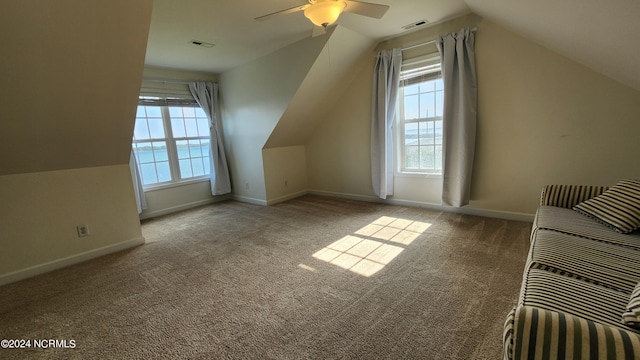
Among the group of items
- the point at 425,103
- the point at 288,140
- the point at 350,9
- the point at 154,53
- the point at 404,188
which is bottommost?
the point at 404,188

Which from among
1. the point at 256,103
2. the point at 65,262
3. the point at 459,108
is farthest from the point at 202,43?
the point at 459,108

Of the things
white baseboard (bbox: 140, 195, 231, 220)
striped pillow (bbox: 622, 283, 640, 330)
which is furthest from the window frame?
white baseboard (bbox: 140, 195, 231, 220)

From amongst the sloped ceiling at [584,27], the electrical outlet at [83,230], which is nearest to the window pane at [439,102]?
the sloped ceiling at [584,27]

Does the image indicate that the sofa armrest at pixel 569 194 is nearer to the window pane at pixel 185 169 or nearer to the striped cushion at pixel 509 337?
the striped cushion at pixel 509 337

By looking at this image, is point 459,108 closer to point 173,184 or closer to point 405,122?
point 405,122

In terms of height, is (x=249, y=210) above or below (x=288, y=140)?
below

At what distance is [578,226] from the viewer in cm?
187

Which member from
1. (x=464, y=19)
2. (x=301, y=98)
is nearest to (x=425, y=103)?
(x=464, y=19)

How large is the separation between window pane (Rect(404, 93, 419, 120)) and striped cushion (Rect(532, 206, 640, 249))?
2.11 m

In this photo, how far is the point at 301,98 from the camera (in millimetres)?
3998

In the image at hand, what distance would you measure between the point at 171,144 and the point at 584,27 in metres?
5.23

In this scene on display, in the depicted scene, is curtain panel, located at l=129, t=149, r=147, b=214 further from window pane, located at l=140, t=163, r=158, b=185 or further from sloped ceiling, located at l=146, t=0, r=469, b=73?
sloped ceiling, located at l=146, t=0, r=469, b=73

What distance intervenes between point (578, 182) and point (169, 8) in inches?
Answer: 177

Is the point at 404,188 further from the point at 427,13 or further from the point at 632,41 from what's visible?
the point at 632,41
